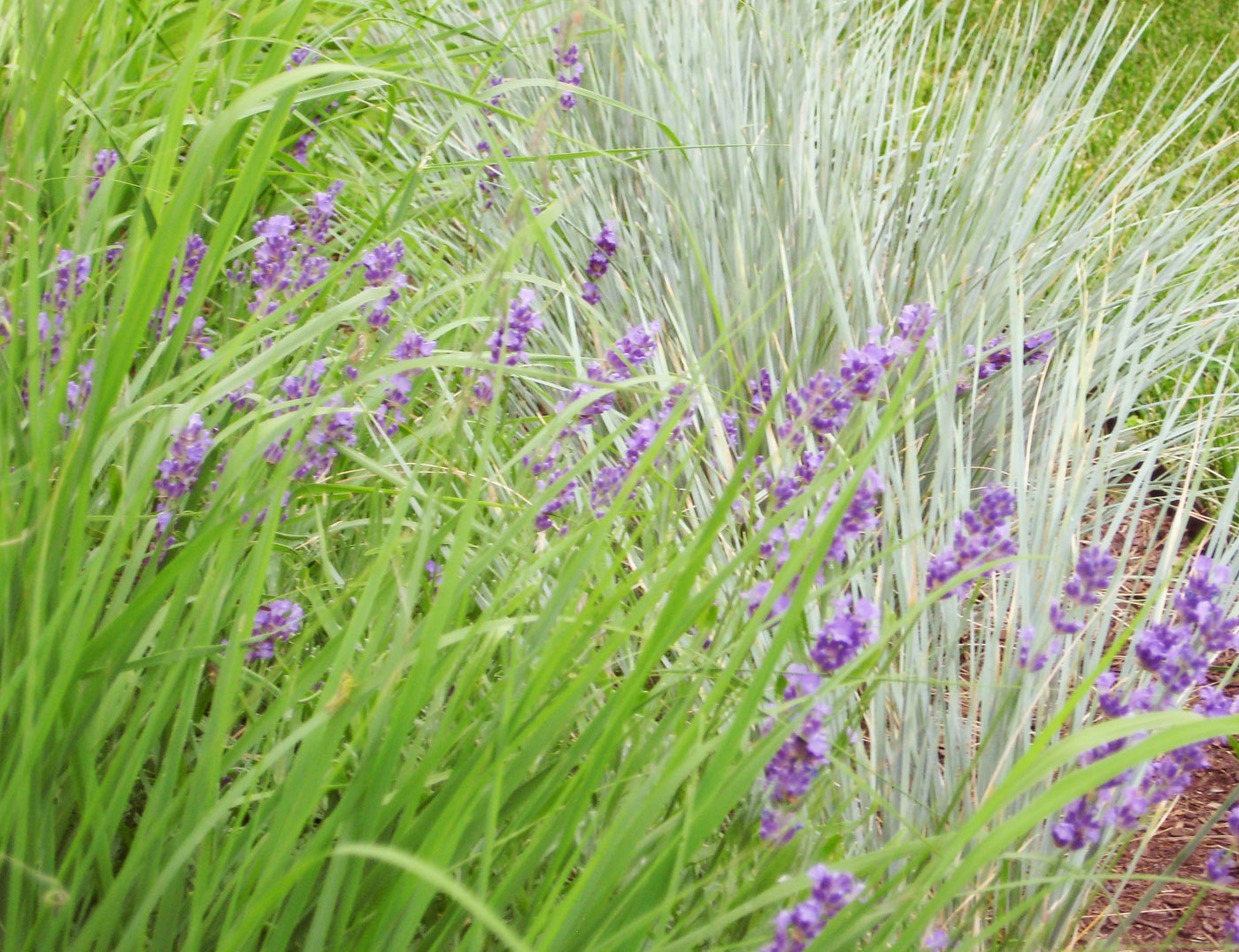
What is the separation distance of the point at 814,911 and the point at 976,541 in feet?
1.12

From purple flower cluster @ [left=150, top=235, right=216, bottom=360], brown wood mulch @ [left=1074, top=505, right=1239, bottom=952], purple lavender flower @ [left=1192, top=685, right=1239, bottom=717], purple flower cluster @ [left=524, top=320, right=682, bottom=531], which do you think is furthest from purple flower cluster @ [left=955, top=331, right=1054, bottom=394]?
purple flower cluster @ [left=150, top=235, right=216, bottom=360]

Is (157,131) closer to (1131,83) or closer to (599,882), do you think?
(599,882)

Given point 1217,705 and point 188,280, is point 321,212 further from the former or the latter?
point 1217,705

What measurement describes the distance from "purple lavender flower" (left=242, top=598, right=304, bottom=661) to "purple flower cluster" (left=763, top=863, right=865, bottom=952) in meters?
0.59

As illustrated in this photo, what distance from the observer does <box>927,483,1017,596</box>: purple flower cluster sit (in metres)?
0.97

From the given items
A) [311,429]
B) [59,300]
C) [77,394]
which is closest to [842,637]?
[311,429]

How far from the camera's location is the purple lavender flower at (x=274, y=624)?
3.84 feet

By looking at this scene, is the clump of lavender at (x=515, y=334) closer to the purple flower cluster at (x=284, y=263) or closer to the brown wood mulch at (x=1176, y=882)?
the purple flower cluster at (x=284, y=263)

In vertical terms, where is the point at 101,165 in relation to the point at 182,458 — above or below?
above

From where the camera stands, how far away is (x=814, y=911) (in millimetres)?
796

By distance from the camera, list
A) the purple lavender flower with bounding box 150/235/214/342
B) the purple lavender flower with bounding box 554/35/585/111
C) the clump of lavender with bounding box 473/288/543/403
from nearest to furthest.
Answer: the clump of lavender with bounding box 473/288/543/403
the purple lavender flower with bounding box 150/235/214/342
the purple lavender flower with bounding box 554/35/585/111

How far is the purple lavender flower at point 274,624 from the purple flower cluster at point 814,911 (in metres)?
0.59

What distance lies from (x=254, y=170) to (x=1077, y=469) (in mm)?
1040

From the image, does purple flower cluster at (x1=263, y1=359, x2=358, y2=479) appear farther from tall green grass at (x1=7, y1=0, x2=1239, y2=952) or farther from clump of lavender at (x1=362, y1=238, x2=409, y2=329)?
clump of lavender at (x1=362, y1=238, x2=409, y2=329)
